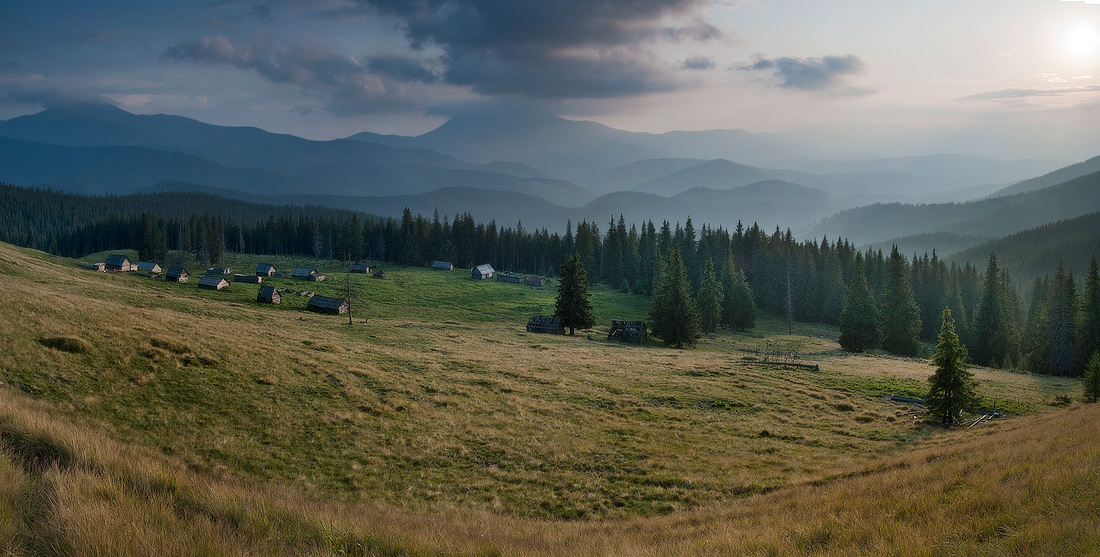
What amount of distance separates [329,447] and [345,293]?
242 ft

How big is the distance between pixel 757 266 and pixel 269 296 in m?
105

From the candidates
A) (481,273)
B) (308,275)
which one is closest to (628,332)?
(481,273)

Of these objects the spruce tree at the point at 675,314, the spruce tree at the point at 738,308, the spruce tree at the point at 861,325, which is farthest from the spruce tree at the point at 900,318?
the spruce tree at the point at 675,314

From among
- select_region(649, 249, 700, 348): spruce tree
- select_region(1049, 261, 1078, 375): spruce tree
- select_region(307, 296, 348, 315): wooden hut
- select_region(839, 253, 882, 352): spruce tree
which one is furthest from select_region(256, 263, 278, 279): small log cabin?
select_region(1049, 261, 1078, 375): spruce tree

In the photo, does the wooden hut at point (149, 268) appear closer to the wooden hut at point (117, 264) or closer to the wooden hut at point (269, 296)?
the wooden hut at point (117, 264)

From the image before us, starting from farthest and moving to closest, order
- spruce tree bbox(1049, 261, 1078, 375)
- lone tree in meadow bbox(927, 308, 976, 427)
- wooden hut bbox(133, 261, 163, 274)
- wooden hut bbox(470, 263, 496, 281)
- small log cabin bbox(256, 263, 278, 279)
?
1. wooden hut bbox(470, 263, 496, 281)
2. small log cabin bbox(256, 263, 278, 279)
3. wooden hut bbox(133, 261, 163, 274)
4. spruce tree bbox(1049, 261, 1078, 375)
5. lone tree in meadow bbox(927, 308, 976, 427)

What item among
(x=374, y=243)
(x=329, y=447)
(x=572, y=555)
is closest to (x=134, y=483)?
(x=572, y=555)

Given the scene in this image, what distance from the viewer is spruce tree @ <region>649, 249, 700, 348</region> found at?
68438 mm

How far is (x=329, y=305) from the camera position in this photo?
241ft

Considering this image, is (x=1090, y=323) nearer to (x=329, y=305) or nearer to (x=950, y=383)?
(x=950, y=383)

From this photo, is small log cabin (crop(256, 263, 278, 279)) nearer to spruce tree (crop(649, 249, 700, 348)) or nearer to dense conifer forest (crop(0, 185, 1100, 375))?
dense conifer forest (crop(0, 185, 1100, 375))

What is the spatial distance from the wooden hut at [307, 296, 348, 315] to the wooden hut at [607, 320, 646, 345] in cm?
3903

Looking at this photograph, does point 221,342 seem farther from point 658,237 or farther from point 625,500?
point 658,237

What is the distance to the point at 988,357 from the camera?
80000mm
